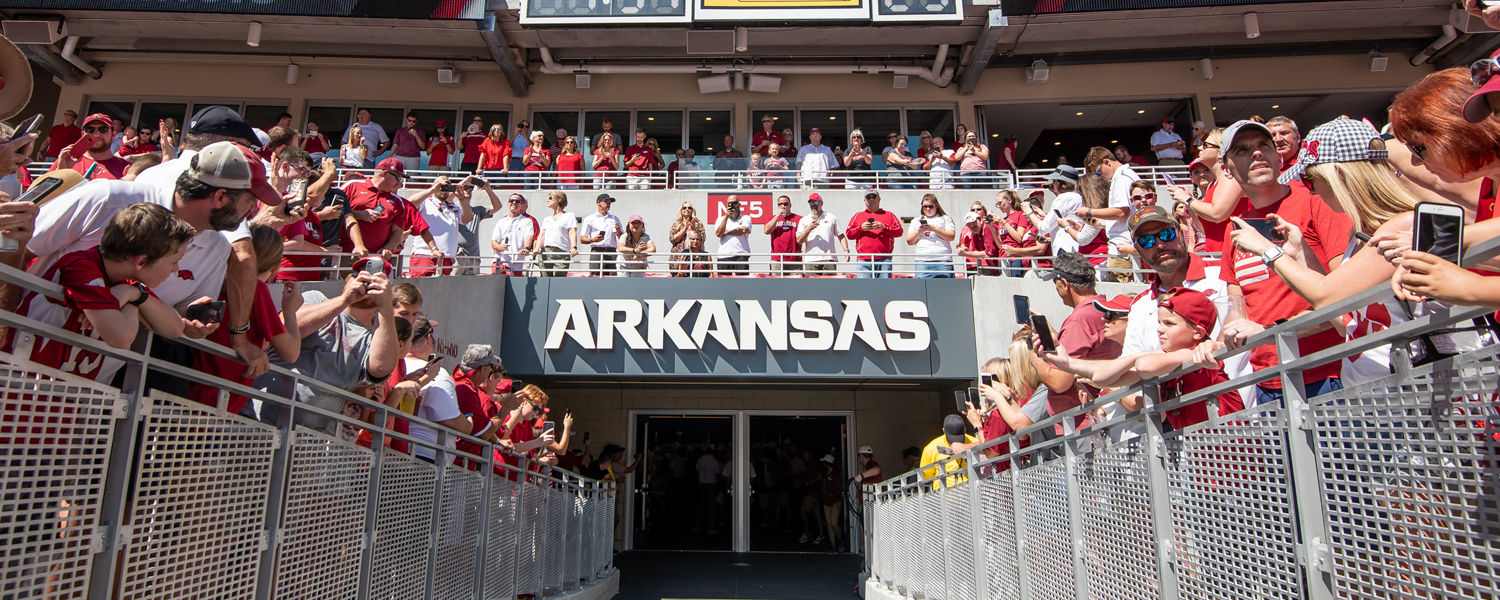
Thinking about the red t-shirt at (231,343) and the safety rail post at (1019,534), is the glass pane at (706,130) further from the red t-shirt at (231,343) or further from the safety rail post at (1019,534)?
the red t-shirt at (231,343)

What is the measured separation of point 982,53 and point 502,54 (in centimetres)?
960

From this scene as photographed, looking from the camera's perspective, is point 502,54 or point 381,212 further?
point 502,54

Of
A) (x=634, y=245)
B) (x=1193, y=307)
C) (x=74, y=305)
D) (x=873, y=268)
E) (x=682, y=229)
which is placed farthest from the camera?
(x=682, y=229)

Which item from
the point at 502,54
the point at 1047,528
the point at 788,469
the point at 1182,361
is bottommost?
the point at 788,469

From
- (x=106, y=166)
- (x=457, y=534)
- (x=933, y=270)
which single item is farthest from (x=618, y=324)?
(x=457, y=534)

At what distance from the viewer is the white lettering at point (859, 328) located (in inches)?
399

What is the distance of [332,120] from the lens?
58.2ft

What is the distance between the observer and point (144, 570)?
2133 millimetres

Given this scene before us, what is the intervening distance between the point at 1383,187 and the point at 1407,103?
411 millimetres

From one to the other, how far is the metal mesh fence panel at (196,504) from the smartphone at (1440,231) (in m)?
3.00

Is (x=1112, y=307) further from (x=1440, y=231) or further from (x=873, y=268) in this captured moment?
(x=873, y=268)

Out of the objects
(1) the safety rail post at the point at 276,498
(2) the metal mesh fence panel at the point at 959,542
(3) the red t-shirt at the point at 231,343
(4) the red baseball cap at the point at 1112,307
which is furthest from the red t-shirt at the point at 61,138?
(4) the red baseball cap at the point at 1112,307

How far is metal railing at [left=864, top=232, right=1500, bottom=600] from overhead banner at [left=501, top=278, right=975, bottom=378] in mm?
6277

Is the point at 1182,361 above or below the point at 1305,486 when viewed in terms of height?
above
